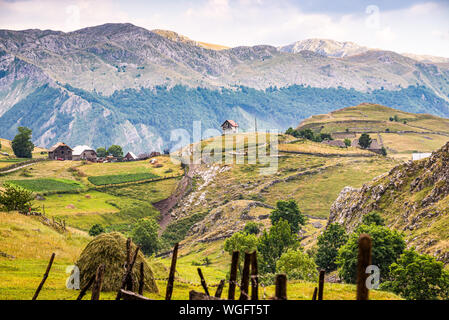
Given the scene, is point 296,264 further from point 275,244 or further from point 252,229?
point 252,229

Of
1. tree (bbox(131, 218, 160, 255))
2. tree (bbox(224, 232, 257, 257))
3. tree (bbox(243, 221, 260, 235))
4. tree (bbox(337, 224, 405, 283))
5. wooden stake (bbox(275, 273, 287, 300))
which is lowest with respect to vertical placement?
tree (bbox(131, 218, 160, 255))

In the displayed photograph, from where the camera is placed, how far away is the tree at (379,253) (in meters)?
52.6

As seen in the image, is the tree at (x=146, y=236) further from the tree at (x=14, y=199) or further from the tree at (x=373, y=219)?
the tree at (x=373, y=219)

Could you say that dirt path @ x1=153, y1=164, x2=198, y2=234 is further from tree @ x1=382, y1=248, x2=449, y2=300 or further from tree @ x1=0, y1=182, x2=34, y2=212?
tree @ x1=382, y1=248, x2=449, y2=300

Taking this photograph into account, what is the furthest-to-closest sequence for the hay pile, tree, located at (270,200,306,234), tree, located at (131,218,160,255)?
tree, located at (270,200,306,234)
tree, located at (131,218,160,255)
the hay pile

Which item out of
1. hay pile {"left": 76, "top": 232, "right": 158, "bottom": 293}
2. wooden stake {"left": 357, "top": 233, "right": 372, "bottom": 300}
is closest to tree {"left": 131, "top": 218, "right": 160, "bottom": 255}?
hay pile {"left": 76, "top": 232, "right": 158, "bottom": 293}

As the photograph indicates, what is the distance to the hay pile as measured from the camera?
95.9 ft

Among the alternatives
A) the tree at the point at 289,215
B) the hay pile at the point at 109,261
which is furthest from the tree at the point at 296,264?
the tree at the point at 289,215

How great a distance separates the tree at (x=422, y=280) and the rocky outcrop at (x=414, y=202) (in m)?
10.9

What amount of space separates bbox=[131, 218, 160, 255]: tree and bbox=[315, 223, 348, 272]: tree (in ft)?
160

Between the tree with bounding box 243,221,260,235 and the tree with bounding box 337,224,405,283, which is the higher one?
the tree with bounding box 337,224,405,283

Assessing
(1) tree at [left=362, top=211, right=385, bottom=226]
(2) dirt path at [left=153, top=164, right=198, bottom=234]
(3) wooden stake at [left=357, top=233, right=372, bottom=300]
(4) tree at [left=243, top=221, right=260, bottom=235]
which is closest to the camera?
(3) wooden stake at [left=357, top=233, right=372, bottom=300]

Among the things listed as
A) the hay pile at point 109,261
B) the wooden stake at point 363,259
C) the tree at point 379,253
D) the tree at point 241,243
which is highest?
the wooden stake at point 363,259

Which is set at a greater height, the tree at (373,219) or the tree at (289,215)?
the tree at (373,219)
